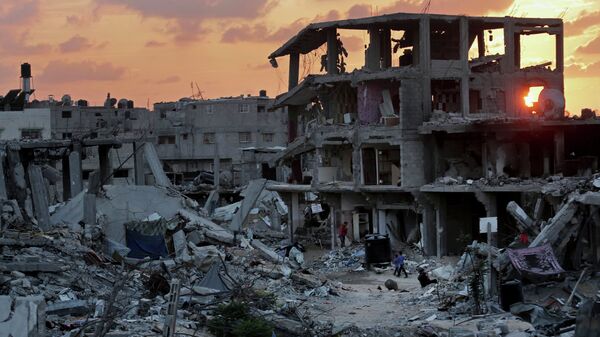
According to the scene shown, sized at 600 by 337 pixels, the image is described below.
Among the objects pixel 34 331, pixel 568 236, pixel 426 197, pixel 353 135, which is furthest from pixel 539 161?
pixel 34 331

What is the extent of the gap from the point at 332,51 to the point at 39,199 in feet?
54.9

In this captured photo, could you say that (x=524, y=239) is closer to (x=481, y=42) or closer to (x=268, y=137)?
(x=481, y=42)

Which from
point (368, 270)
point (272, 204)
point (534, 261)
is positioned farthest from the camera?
point (272, 204)

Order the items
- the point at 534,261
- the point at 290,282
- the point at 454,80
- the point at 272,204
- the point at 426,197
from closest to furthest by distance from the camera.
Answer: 1. the point at 534,261
2. the point at 290,282
3. the point at 426,197
4. the point at 454,80
5. the point at 272,204

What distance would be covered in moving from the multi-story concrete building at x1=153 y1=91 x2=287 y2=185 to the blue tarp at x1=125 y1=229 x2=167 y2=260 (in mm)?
35764

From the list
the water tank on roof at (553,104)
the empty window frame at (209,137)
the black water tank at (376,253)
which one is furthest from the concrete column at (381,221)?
the empty window frame at (209,137)

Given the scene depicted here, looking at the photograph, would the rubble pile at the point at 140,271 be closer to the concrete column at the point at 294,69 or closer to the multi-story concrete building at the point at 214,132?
the concrete column at the point at 294,69

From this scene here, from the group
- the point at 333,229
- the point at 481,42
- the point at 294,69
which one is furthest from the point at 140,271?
the point at 294,69

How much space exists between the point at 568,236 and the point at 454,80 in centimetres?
1786

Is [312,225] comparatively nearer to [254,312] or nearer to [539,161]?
[539,161]

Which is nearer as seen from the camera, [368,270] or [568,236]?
[568,236]

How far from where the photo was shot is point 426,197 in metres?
36.5

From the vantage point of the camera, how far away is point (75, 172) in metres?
34.6

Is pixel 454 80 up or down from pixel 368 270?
up
